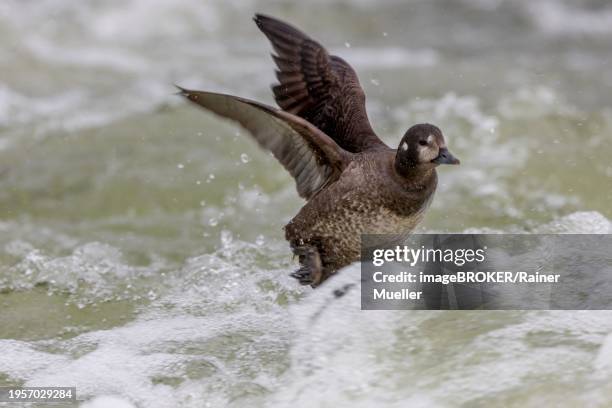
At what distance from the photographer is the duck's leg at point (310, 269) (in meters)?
4.67

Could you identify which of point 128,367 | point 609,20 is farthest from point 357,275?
point 609,20

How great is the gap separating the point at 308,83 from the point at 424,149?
1.14 metres

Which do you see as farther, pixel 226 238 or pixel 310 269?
pixel 226 238

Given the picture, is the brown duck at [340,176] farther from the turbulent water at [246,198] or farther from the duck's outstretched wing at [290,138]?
the turbulent water at [246,198]

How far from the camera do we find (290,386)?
392 centimetres

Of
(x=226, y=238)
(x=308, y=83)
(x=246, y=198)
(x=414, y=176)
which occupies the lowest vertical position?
(x=414, y=176)

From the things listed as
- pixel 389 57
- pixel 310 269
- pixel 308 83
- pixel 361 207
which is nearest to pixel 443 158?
pixel 361 207

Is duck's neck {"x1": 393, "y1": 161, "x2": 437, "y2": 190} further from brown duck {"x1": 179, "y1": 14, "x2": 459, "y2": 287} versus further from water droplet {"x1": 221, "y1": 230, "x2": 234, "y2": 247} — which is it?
water droplet {"x1": 221, "y1": 230, "x2": 234, "y2": 247}

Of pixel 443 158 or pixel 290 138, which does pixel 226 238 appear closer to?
pixel 290 138

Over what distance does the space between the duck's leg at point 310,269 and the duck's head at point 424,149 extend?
2.22 ft

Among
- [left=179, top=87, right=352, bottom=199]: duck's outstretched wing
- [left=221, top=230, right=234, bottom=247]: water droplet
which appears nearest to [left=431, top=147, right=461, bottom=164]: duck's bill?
[left=179, top=87, right=352, bottom=199]: duck's outstretched wing

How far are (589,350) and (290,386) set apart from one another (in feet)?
4.01

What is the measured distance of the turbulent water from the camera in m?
3.95

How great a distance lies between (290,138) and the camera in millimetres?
4566
